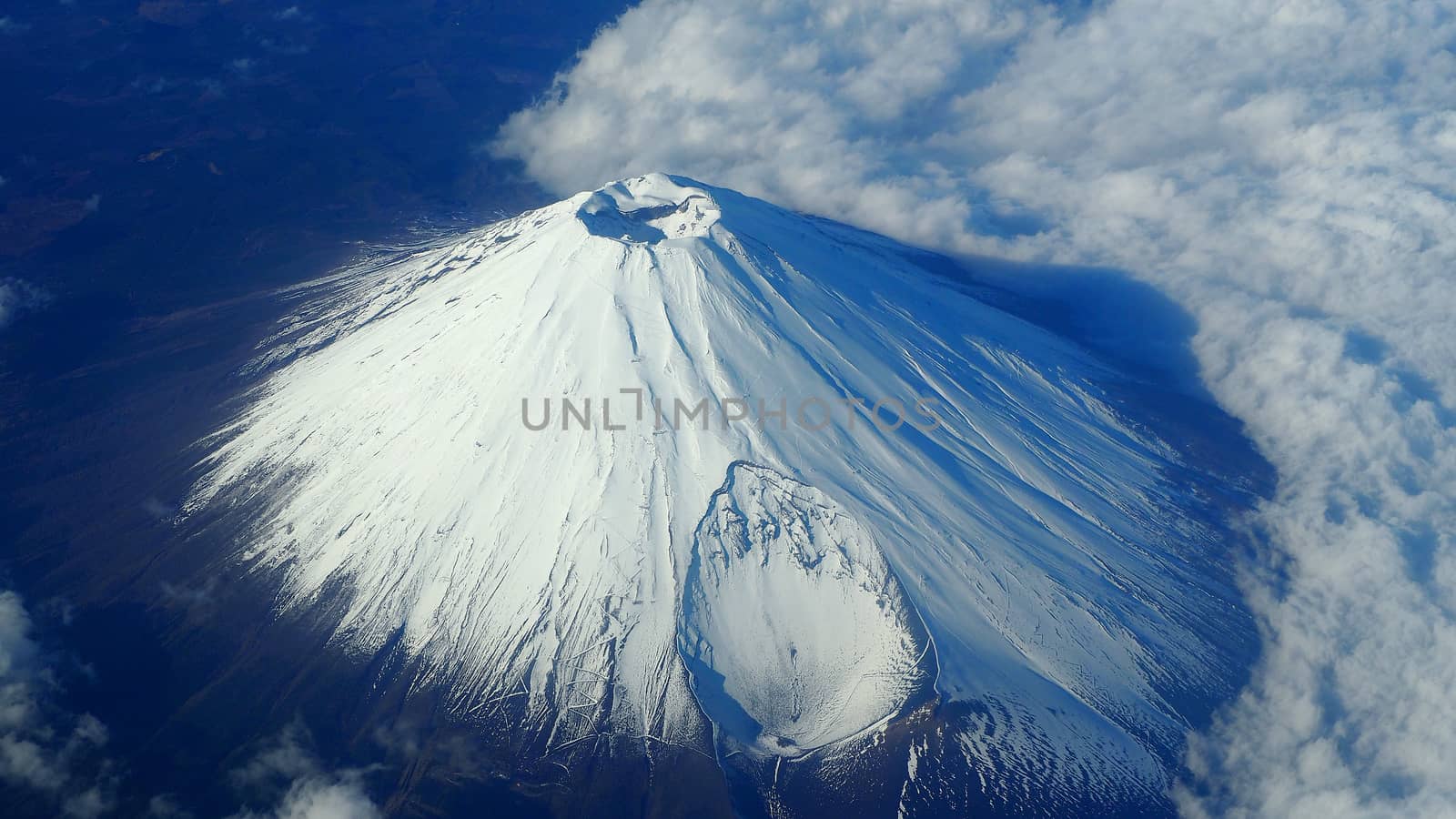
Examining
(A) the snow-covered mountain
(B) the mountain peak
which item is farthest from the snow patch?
(B) the mountain peak

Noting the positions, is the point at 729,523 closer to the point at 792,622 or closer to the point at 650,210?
the point at 792,622

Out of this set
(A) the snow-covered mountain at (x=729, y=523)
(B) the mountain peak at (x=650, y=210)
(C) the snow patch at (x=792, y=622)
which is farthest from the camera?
(B) the mountain peak at (x=650, y=210)

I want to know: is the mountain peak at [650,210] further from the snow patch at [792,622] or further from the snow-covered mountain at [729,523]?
the snow patch at [792,622]

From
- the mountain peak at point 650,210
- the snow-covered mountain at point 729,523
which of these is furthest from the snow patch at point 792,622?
the mountain peak at point 650,210

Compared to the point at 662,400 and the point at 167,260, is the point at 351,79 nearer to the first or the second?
the point at 167,260

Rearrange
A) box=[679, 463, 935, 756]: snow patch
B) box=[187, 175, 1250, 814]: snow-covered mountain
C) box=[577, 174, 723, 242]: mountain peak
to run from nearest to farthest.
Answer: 1. box=[679, 463, 935, 756]: snow patch
2. box=[187, 175, 1250, 814]: snow-covered mountain
3. box=[577, 174, 723, 242]: mountain peak

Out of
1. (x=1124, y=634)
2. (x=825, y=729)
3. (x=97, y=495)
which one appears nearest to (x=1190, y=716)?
(x=1124, y=634)

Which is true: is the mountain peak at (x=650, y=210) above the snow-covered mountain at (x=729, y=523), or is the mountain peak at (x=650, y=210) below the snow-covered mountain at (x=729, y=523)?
above

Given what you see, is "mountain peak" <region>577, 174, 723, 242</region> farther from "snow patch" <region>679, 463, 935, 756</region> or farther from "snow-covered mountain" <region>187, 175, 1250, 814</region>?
"snow patch" <region>679, 463, 935, 756</region>

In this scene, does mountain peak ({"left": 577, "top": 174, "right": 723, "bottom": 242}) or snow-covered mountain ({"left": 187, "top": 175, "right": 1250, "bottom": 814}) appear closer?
snow-covered mountain ({"left": 187, "top": 175, "right": 1250, "bottom": 814})
